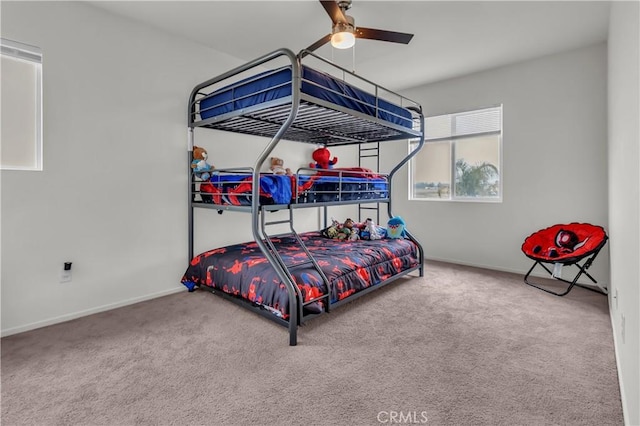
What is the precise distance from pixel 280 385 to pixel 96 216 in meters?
2.08

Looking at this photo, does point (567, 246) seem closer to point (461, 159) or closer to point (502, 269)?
point (502, 269)

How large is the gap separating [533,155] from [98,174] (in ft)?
14.5

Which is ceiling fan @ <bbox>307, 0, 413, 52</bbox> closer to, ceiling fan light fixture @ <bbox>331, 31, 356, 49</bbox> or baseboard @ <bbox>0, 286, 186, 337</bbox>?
ceiling fan light fixture @ <bbox>331, 31, 356, 49</bbox>

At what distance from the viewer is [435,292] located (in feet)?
10.2

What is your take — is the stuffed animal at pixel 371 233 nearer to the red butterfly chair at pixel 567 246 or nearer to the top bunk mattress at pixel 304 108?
the top bunk mattress at pixel 304 108

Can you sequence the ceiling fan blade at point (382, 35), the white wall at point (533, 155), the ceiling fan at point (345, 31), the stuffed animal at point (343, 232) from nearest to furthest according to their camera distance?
1. the ceiling fan at point (345, 31)
2. the ceiling fan blade at point (382, 35)
3. the white wall at point (533, 155)
4. the stuffed animal at point (343, 232)

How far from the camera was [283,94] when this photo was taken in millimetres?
2137

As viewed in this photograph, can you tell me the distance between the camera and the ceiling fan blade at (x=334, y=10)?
82.8 inches

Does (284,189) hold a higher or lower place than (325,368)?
higher

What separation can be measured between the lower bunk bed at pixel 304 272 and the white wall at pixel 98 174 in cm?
58

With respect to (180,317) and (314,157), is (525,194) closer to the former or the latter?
(314,157)

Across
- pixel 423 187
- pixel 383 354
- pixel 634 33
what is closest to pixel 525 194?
pixel 423 187

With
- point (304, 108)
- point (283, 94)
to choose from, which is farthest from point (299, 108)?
point (283, 94)

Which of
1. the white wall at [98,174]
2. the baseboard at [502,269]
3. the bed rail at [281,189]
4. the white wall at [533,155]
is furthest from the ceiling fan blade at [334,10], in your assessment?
the baseboard at [502,269]
